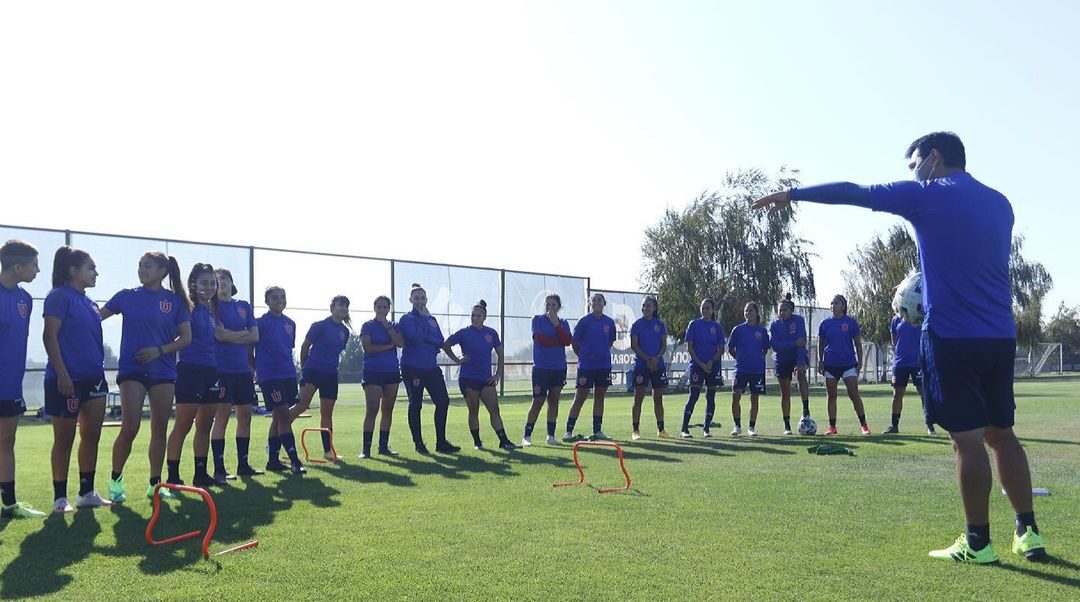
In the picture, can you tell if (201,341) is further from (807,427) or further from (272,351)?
(807,427)

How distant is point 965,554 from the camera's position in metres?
4.82

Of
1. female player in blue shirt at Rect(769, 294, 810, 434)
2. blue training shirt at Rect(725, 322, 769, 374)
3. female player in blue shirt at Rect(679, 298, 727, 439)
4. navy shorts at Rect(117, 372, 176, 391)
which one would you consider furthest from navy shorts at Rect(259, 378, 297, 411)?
female player in blue shirt at Rect(769, 294, 810, 434)

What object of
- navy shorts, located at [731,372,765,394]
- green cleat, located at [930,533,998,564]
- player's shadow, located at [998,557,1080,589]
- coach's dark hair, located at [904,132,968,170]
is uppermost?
coach's dark hair, located at [904,132,968,170]

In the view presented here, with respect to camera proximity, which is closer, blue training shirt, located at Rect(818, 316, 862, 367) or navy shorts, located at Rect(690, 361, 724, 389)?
navy shorts, located at Rect(690, 361, 724, 389)

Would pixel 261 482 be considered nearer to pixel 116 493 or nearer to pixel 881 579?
pixel 116 493

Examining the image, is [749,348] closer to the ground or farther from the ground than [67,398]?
farther from the ground

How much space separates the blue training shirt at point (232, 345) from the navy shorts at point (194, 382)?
766 millimetres

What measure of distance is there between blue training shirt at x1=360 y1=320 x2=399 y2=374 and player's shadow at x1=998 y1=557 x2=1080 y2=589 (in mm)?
8141

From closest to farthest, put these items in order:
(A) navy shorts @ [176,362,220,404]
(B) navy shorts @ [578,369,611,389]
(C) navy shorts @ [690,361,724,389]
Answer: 1. (A) navy shorts @ [176,362,220,404]
2. (B) navy shorts @ [578,369,611,389]
3. (C) navy shorts @ [690,361,724,389]

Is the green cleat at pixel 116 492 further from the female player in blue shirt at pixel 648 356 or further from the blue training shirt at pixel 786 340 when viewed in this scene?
the blue training shirt at pixel 786 340

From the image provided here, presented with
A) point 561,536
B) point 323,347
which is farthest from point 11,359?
point 561,536

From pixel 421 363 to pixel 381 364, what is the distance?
0.53 m

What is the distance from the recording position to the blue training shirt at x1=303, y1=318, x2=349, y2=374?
10875 millimetres

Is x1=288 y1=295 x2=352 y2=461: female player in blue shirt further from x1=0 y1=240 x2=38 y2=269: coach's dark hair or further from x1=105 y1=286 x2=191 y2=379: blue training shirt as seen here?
x1=0 y1=240 x2=38 y2=269: coach's dark hair
